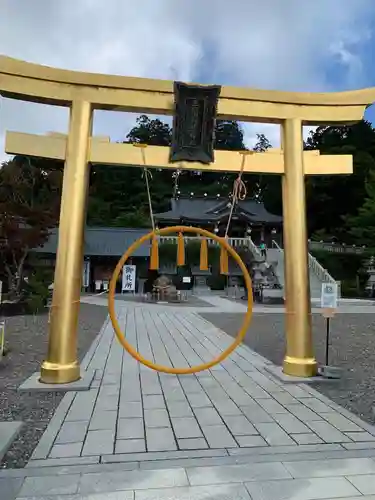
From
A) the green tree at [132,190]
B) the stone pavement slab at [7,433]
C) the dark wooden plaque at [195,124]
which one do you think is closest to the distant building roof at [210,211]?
the green tree at [132,190]

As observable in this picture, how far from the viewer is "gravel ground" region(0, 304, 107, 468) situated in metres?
3.50

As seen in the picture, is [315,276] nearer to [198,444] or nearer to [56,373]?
[56,373]

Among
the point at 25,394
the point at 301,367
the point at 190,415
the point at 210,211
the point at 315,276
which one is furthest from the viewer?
the point at 210,211

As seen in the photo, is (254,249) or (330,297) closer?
(330,297)

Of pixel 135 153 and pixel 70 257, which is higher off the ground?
pixel 135 153

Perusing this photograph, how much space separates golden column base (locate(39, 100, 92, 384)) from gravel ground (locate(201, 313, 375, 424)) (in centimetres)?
337

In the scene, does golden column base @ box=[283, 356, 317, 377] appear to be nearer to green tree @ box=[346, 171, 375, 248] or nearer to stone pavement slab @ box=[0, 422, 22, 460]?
stone pavement slab @ box=[0, 422, 22, 460]

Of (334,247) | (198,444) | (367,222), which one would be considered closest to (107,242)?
(334,247)

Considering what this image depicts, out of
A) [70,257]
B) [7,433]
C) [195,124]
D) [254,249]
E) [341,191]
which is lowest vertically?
[7,433]

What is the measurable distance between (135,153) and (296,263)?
2758 mm

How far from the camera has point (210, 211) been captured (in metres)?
34.0

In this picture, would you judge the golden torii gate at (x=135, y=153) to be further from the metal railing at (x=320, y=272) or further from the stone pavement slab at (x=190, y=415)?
the metal railing at (x=320, y=272)

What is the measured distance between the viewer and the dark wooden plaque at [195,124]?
549cm

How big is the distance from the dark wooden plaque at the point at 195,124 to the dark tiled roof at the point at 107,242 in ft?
73.4
